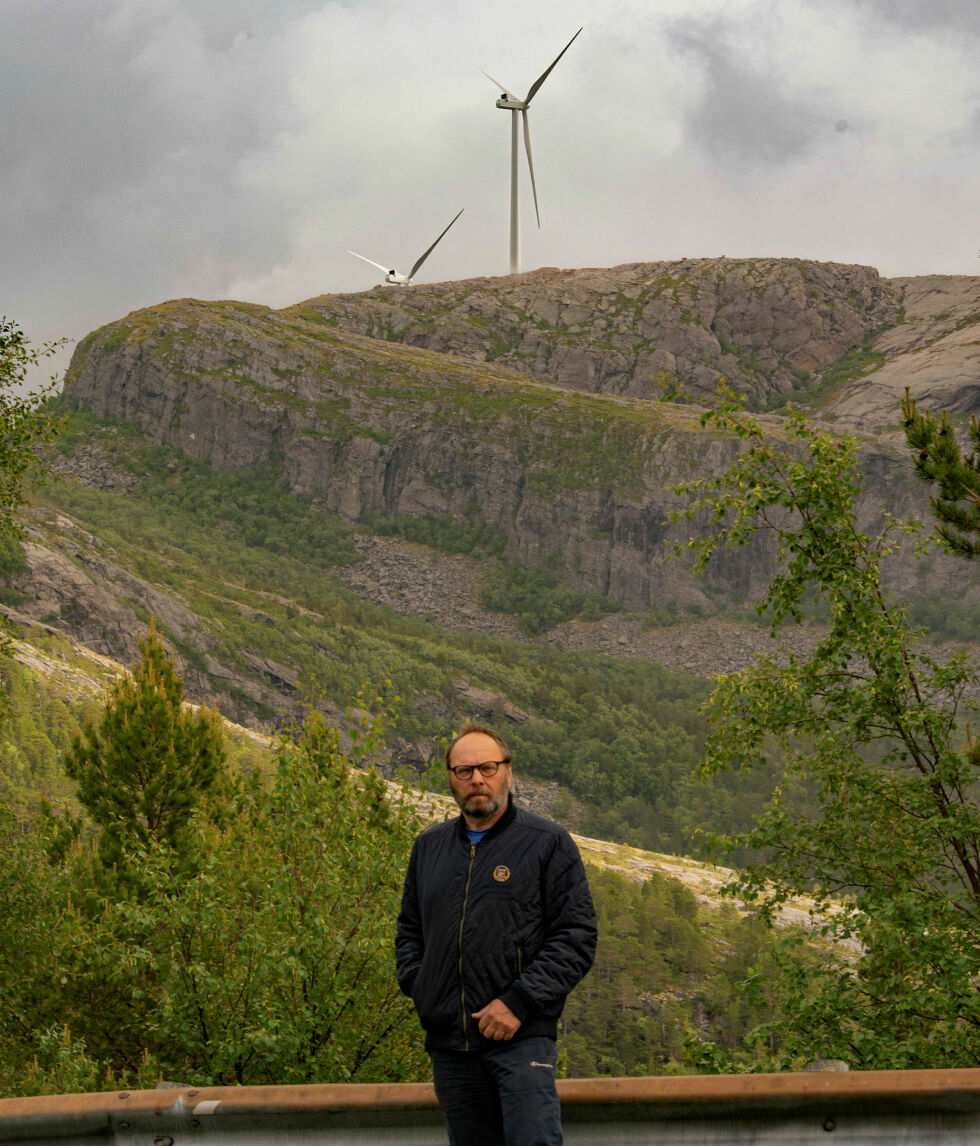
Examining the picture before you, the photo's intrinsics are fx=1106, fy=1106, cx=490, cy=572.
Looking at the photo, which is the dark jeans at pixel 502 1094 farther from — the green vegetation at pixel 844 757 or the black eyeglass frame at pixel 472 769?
the green vegetation at pixel 844 757

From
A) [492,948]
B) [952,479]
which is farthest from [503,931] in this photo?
[952,479]

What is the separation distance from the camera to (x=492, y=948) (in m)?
4.85

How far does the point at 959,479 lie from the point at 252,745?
11614 centimetres

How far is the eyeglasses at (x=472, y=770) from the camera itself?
504 cm

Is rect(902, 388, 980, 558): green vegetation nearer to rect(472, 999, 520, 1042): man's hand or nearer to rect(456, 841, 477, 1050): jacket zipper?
rect(456, 841, 477, 1050): jacket zipper

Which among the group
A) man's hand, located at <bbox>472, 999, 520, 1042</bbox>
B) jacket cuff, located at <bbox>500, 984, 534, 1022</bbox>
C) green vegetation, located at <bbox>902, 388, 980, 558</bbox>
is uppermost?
green vegetation, located at <bbox>902, 388, 980, 558</bbox>

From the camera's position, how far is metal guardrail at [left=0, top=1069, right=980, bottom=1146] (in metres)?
4.34

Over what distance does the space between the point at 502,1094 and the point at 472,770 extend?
1.35 m

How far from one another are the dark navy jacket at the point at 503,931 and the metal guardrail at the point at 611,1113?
34 cm

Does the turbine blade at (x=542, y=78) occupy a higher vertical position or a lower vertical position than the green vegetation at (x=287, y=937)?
higher

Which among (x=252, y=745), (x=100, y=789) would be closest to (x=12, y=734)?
(x=252, y=745)

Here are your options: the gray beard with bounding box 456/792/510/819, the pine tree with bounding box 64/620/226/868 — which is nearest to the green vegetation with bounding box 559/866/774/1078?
the pine tree with bounding box 64/620/226/868

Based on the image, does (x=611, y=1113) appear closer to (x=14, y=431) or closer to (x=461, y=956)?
(x=461, y=956)

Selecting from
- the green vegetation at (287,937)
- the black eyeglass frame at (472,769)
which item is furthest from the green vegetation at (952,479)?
the black eyeglass frame at (472,769)
